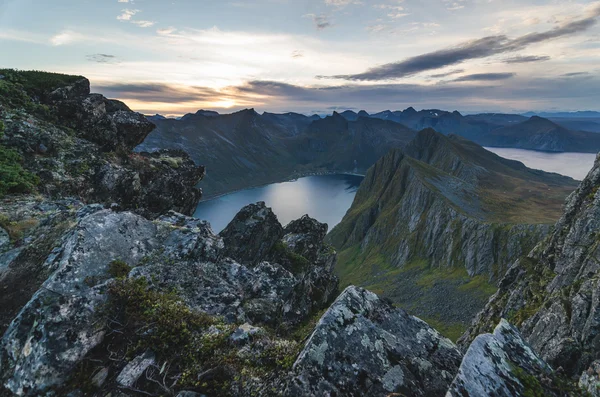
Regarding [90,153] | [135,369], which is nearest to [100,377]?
[135,369]

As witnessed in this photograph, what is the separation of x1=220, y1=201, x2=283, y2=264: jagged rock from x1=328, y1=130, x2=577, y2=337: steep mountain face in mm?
59409

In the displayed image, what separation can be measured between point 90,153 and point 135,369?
68.4ft

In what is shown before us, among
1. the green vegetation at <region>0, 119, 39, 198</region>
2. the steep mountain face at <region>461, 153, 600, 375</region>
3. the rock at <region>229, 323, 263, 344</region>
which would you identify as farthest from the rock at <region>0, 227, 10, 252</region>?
the steep mountain face at <region>461, 153, 600, 375</region>

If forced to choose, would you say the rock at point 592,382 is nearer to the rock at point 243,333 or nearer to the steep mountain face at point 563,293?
the rock at point 243,333

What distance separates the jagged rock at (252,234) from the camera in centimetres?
4138

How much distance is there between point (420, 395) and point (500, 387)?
5.88 ft

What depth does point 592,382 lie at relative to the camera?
320 inches

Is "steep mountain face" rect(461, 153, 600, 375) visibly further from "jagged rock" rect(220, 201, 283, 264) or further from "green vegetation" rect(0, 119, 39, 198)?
"green vegetation" rect(0, 119, 39, 198)

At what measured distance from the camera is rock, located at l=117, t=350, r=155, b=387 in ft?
24.8

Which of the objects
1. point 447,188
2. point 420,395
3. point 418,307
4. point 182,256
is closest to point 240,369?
point 420,395

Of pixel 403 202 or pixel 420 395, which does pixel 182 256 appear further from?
pixel 403 202

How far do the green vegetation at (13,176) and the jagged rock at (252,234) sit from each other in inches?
953

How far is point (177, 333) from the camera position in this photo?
8.87m

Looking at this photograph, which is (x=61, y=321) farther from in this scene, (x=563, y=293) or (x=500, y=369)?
(x=563, y=293)
